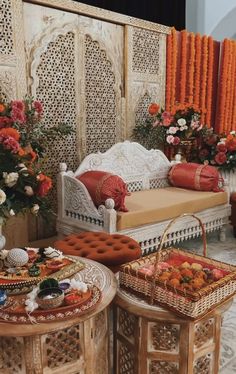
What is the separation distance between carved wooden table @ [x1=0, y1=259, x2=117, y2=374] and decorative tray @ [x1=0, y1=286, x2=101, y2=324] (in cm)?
2

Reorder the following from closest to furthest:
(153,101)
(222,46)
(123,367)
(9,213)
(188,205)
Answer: (123,367) < (9,213) < (188,205) < (153,101) < (222,46)

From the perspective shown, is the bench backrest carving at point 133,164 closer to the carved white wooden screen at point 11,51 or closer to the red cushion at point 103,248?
the carved white wooden screen at point 11,51

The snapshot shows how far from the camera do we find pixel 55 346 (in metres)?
1.43

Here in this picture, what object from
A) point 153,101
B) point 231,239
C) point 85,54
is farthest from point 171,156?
point 85,54

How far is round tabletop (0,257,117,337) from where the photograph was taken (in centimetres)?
134

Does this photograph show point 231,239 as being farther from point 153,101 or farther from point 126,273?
point 126,273

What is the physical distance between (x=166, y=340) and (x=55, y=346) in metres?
0.48

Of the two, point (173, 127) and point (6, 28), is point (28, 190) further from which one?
point (173, 127)

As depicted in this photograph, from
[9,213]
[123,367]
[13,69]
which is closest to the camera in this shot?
[123,367]

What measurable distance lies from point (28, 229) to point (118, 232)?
1.10 metres

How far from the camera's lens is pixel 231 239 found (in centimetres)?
430

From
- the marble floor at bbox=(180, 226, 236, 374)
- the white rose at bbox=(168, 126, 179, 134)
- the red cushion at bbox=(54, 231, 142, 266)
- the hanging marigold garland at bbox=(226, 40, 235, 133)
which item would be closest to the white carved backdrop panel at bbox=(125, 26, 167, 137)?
the white rose at bbox=(168, 126, 179, 134)

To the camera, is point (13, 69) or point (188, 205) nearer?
point (13, 69)

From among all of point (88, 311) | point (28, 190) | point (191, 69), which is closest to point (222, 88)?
point (191, 69)
